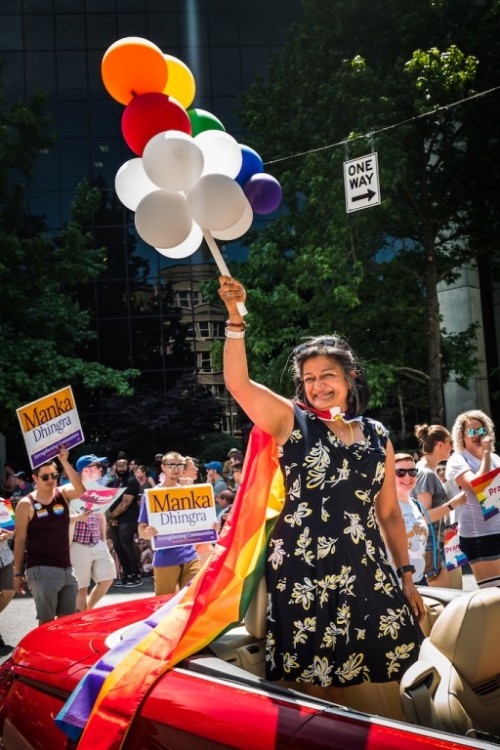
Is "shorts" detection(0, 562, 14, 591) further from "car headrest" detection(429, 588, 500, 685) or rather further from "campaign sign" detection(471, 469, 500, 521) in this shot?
"car headrest" detection(429, 588, 500, 685)

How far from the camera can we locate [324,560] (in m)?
2.79

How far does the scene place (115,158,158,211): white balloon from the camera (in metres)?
3.44

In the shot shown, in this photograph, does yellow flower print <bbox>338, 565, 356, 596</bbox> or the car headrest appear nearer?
the car headrest

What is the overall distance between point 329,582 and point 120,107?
104 feet

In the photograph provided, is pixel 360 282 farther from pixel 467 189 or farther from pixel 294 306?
pixel 467 189

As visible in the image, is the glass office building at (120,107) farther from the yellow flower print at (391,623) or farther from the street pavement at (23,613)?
the yellow flower print at (391,623)

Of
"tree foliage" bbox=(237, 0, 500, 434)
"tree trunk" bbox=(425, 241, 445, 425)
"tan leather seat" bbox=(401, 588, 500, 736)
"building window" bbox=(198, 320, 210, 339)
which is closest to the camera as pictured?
"tan leather seat" bbox=(401, 588, 500, 736)

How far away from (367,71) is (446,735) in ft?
57.4

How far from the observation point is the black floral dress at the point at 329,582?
2.78 meters

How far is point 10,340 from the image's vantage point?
64.2 ft

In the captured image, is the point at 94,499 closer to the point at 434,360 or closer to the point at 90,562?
the point at 90,562

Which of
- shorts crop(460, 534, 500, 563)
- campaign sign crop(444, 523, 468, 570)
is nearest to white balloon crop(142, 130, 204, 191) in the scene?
shorts crop(460, 534, 500, 563)

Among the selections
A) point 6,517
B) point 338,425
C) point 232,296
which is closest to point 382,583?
point 338,425

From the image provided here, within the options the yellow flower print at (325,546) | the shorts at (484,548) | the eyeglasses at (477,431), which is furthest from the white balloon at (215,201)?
the shorts at (484,548)
